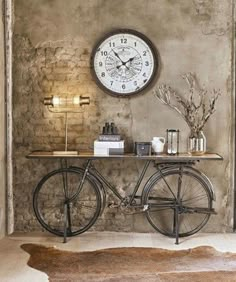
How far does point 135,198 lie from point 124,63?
1427 millimetres

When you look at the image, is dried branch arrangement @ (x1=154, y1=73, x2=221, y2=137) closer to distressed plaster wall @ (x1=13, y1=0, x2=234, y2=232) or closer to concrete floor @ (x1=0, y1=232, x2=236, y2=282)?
distressed plaster wall @ (x1=13, y1=0, x2=234, y2=232)

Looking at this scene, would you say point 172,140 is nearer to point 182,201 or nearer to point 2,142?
point 182,201

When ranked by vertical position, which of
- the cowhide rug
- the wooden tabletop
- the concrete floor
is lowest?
the cowhide rug

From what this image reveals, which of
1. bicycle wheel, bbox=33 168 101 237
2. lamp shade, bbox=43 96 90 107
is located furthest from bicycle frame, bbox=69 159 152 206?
lamp shade, bbox=43 96 90 107

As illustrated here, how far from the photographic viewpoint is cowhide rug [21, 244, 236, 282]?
3.69 meters

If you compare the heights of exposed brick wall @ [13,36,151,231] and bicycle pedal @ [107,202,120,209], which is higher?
exposed brick wall @ [13,36,151,231]

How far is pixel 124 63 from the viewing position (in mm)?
4973

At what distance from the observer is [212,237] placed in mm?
4848

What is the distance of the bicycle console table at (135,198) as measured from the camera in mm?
4812

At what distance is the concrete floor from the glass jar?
2.91ft

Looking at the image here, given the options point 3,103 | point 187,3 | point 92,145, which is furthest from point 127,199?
point 187,3

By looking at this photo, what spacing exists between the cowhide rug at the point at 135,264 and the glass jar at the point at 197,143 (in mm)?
962

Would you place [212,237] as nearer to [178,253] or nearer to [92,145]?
[178,253]

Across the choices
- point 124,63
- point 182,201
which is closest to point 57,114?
point 124,63
